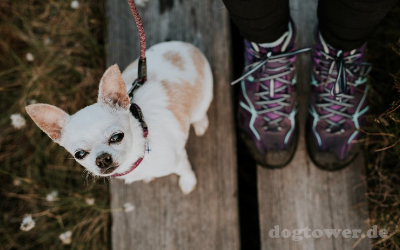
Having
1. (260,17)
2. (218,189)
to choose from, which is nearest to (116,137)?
(260,17)

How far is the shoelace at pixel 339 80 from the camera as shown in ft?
6.17

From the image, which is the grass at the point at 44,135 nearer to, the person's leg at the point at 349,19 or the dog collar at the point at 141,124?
the dog collar at the point at 141,124

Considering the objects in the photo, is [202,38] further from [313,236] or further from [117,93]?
[313,236]

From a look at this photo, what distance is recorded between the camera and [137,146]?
1664 mm

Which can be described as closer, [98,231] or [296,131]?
[296,131]

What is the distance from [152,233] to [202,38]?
138 centimetres

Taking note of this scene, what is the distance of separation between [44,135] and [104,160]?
5.05 feet

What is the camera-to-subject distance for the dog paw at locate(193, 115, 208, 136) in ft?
7.69

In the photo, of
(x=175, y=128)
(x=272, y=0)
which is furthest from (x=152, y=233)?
(x=272, y=0)

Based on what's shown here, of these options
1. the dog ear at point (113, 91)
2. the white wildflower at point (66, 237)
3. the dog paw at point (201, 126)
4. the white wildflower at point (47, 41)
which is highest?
the white wildflower at point (47, 41)

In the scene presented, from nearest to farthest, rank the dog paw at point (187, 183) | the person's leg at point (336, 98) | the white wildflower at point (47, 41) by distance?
the person's leg at point (336, 98) → the dog paw at point (187, 183) → the white wildflower at point (47, 41)

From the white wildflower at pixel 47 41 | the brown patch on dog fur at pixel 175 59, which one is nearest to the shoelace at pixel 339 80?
the brown patch on dog fur at pixel 175 59

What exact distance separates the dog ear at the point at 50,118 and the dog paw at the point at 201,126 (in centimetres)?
97

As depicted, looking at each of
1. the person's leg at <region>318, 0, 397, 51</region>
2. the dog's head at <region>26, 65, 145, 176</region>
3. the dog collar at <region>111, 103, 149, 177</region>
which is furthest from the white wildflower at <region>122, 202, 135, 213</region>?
the person's leg at <region>318, 0, 397, 51</region>
